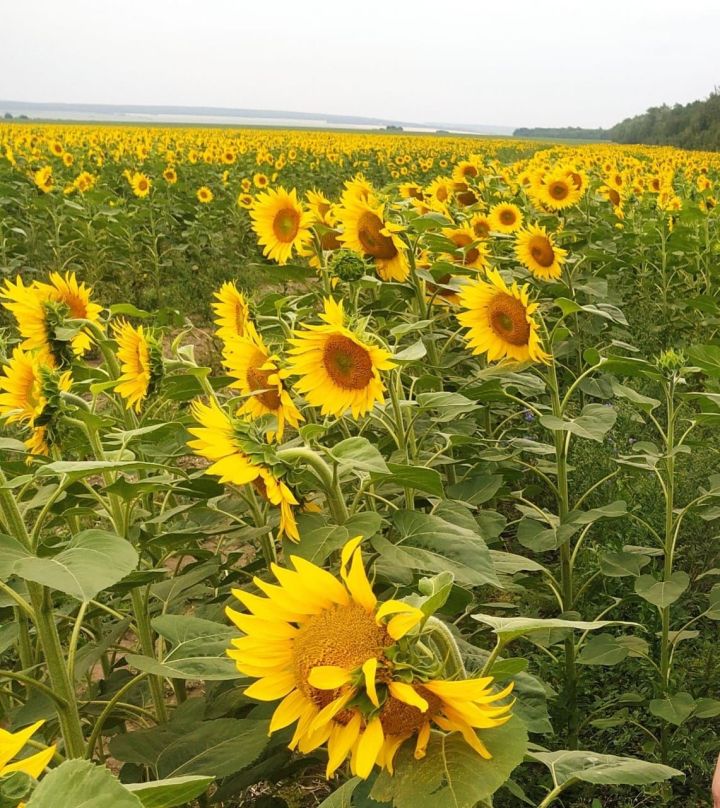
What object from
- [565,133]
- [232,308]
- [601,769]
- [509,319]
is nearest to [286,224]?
[232,308]

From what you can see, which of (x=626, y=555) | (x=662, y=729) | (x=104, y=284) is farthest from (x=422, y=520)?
(x=104, y=284)

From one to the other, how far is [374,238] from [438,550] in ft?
4.75

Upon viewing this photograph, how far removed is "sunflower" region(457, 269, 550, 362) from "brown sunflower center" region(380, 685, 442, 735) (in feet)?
5.02

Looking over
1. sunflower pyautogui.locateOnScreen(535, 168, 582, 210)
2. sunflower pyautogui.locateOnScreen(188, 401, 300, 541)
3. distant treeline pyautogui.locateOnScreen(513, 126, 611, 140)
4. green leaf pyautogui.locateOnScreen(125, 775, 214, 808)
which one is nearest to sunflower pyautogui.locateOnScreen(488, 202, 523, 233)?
sunflower pyautogui.locateOnScreen(535, 168, 582, 210)

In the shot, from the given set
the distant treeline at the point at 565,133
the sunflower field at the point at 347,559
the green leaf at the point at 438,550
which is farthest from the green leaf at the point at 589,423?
the distant treeline at the point at 565,133

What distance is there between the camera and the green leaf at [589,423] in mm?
1995

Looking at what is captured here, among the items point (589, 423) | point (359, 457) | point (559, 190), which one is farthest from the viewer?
point (559, 190)

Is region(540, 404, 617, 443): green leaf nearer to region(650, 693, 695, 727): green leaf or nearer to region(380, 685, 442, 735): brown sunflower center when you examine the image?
region(650, 693, 695, 727): green leaf

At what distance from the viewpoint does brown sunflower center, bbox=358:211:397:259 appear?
2545 mm

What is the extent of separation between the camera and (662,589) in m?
1.96

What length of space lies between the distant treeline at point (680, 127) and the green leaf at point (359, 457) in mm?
32819

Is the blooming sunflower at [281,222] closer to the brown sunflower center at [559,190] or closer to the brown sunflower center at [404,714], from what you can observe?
the brown sunflower center at [404,714]

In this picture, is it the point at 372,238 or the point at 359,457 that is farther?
the point at 372,238

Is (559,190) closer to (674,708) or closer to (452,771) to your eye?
(674,708)
